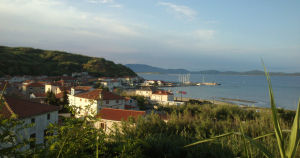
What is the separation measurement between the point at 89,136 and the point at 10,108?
10493mm

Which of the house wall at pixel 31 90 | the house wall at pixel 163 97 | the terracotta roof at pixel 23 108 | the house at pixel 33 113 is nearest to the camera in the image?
the terracotta roof at pixel 23 108

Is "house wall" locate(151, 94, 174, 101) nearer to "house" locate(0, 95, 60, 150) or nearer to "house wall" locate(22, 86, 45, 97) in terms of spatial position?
"house wall" locate(22, 86, 45, 97)

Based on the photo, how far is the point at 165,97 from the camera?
3847cm

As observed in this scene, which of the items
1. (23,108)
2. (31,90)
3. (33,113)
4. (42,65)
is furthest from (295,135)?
(42,65)

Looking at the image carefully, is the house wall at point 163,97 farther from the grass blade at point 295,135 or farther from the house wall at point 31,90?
the grass blade at point 295,135

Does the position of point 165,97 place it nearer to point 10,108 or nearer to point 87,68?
point 10,108

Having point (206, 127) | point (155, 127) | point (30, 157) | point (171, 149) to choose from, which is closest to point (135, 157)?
point (30, 157)

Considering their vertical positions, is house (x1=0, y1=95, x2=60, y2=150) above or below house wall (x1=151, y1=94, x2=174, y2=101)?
above

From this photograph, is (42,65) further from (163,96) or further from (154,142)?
(154,142)

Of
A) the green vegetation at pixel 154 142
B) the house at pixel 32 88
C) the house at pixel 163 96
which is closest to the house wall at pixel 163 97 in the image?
the house at pixel 163 96

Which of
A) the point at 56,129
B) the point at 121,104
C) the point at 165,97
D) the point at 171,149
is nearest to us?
the point at 56,129

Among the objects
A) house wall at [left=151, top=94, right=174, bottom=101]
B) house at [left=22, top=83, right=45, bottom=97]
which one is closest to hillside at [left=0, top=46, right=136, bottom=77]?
house at [left=22, top=83, right=45, bottom=97]

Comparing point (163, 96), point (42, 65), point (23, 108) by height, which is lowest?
point (163, 96)

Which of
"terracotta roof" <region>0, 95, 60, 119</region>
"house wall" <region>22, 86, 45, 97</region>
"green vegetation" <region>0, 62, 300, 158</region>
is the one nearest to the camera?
"green vegetation" <region>0, 62, 300, 158</region>
